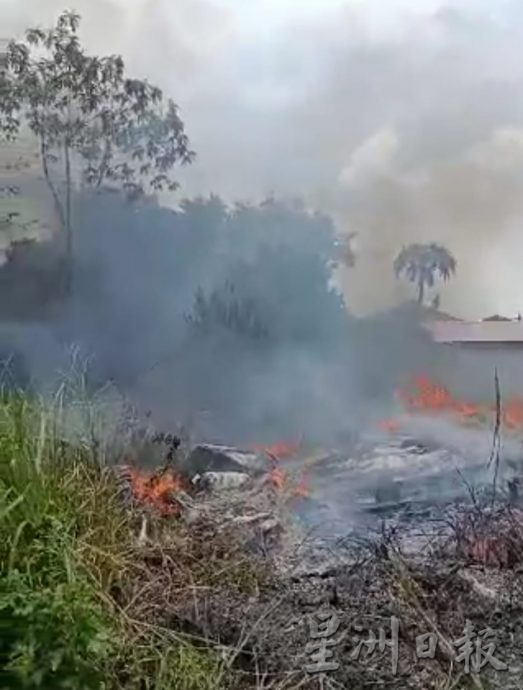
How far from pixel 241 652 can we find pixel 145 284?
0.89 meters

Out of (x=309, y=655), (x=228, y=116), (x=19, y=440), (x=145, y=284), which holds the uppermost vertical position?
(x=228, y=116)

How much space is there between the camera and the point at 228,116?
2605 mm

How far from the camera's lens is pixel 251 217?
2592 mm

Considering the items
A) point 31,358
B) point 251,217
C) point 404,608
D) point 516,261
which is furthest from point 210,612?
point 516,261

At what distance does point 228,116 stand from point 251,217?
0.84 ft

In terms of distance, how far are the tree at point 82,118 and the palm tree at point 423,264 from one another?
1.89ft

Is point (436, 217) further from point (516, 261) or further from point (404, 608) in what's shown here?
point (404, 608)

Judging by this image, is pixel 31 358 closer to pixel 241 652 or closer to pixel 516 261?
pixel 241 652

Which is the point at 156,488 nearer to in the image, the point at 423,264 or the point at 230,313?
the point at 230,313

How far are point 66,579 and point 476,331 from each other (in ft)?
3.79

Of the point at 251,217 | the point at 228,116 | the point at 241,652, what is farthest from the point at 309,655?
the point at 228,116

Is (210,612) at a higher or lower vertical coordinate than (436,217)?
lower

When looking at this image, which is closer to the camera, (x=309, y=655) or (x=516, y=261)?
(x=309, y=655)

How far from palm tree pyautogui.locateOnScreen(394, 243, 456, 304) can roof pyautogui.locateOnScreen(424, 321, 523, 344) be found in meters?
0.08
